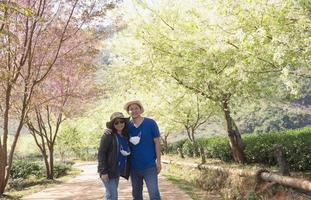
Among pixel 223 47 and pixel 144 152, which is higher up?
pixel 223 47

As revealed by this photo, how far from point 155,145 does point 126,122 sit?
1.63 feet

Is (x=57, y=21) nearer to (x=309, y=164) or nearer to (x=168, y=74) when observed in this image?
(x=168, y=74)

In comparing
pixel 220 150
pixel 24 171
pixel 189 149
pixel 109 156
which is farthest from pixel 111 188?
pixel 189 149

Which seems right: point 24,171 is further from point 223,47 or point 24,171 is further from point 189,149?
point 223,47

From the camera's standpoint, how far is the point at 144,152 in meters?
5.70

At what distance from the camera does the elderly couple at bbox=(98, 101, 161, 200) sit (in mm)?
5680

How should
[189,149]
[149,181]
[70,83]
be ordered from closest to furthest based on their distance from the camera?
1. [149,181]
2. [70,83]
3. [189,149]

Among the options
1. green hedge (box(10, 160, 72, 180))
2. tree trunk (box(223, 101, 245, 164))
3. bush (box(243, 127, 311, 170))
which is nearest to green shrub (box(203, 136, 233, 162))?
tree trunk (box(223, 101, 245, 164))

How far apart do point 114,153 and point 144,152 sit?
40 centimetres

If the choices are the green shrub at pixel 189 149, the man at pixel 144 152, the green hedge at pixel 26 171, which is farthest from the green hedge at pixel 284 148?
the green hedge at pixel 26 171

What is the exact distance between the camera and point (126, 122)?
19.0 feet

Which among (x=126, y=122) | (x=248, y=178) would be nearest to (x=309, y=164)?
(x=248, y=178)

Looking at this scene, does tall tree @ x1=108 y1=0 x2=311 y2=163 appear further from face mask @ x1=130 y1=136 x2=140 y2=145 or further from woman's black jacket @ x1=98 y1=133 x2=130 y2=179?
woman's black jacket @ x1=98 y1=133 x2=130 y2=179

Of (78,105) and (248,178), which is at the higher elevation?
(78,105)
